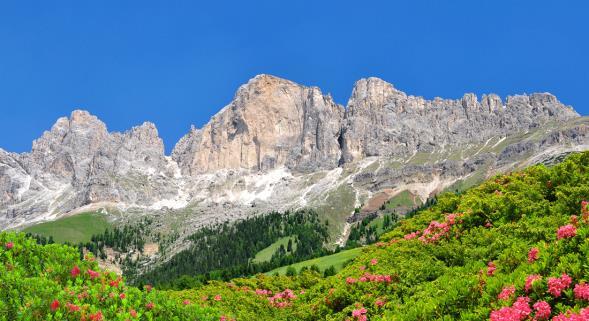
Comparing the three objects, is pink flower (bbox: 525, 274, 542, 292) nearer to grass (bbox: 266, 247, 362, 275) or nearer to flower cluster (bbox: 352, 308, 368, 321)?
flower cluster (bbox: 352, 308, 368, 321)

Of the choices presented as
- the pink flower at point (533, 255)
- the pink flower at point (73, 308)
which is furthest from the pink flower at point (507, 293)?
the pink flower at point (73, 308)

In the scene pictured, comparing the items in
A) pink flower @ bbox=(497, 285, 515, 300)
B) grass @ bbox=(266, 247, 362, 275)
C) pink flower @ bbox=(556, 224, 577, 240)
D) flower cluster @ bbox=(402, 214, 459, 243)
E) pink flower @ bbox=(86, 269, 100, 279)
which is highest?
grass @ bbox=(266, 247, 362, 275)

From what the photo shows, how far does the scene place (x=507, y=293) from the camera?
1691 centimetres

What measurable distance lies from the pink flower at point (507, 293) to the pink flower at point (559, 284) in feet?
4.19

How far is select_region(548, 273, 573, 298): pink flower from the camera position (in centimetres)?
1560

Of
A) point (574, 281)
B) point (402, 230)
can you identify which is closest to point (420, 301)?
point (574, 281)

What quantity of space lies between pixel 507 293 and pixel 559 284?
5.43 feet

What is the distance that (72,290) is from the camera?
62.5 feet

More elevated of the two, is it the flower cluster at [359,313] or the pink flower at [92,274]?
the pink flower at [92,274]

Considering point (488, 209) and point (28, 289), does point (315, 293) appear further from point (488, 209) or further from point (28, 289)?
point (28, 289)

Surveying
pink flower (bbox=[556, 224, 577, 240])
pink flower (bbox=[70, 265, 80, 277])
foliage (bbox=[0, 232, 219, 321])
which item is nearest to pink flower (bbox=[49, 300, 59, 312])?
foliage (bbox=[0, 232, 219, 321])

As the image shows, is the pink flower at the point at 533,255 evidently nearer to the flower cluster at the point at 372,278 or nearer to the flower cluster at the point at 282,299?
the flower cluster at the point at 372,278

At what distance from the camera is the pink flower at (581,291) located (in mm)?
14696

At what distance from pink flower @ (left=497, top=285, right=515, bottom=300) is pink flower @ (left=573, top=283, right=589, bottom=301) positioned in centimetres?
211
